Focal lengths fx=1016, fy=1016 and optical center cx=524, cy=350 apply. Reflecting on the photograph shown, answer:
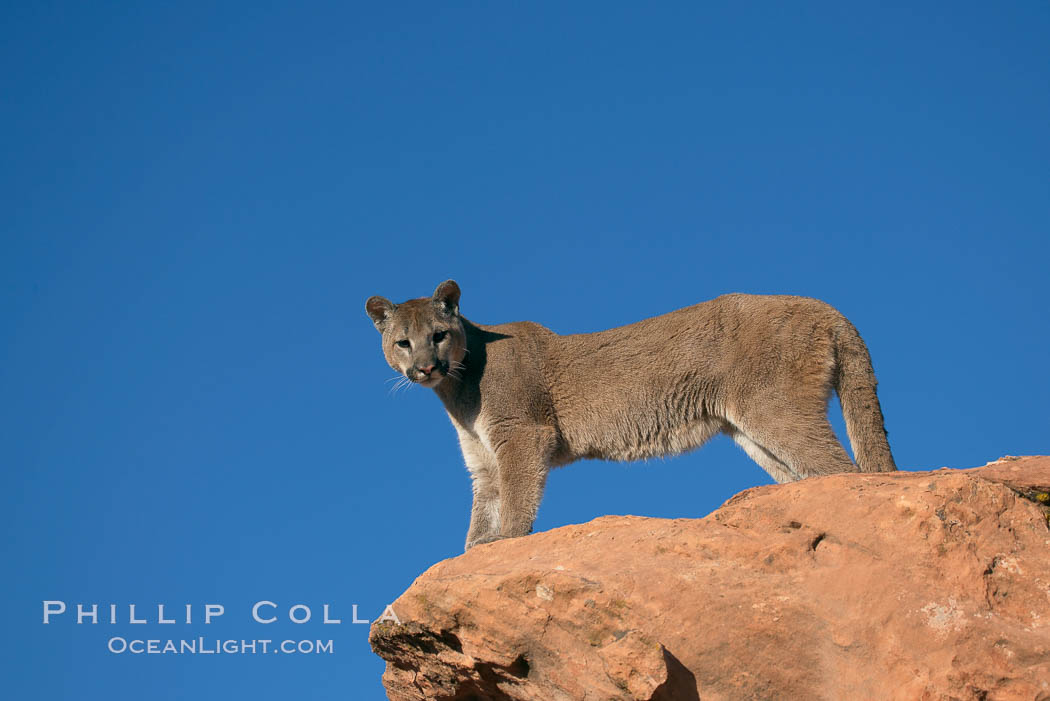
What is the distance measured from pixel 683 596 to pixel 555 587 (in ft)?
3.07

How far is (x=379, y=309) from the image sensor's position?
1289 cm

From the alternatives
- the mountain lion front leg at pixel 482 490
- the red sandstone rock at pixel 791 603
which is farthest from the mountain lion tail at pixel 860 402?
the mountain lion front leg at pixel 482 490

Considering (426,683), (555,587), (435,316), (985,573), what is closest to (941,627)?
(985,573)

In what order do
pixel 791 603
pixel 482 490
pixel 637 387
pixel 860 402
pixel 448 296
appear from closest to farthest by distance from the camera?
pixel 791 603, pixel 860 402, pixel 637 387, pixel 482 490, pixel 448 296

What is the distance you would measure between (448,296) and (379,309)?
929 mm

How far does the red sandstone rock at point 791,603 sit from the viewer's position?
676 cm

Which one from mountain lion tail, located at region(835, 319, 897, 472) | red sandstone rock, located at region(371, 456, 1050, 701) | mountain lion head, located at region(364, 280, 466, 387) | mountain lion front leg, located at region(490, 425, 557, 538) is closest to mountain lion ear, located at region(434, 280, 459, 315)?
mountain lion head, located at region(364, 280, 466, 387)

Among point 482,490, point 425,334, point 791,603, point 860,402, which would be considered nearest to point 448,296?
point 425,334

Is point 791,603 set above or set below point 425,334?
below

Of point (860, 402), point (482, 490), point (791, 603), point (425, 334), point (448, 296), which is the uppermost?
point (448, 296)

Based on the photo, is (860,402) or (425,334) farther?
(425,334)

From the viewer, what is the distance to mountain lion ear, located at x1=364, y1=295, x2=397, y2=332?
12805 mm

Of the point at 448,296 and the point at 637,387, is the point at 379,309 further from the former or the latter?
Result: the point at 637,387

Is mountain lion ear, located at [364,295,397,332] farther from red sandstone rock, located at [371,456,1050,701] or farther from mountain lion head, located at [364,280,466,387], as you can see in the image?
red sandstone rock, located at [371,456,1050,701]
